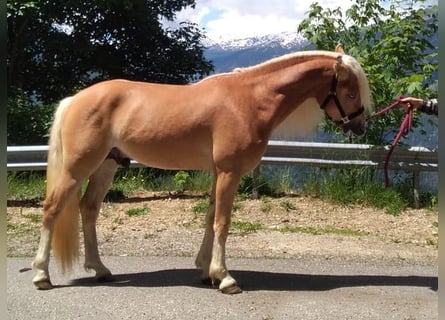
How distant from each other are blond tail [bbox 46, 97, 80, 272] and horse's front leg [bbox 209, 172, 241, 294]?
52.5 inches

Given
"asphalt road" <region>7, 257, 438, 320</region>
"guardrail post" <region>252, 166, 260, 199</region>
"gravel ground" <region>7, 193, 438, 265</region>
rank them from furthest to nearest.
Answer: "guardrail post" <region>252, 166, 260, 199</region>
"gravel ground" <region>7, 193, 438, 265</region>
"asphalt road" <region>7, 257, 438, 320</region>

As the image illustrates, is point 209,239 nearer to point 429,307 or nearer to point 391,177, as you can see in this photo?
point 429,307

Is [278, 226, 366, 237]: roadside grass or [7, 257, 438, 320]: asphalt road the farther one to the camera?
[278, 226, 366, 237]: roadside grass

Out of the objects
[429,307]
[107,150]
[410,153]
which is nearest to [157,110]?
[107,150]

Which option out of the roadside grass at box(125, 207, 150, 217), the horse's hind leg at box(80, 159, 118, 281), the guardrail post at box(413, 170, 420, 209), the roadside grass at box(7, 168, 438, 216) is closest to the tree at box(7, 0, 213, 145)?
the roadside grass at box(7, 168, 438, 216)

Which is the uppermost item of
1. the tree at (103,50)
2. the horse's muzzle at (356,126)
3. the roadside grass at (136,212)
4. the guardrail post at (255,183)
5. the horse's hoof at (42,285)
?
the tree at (103,50)

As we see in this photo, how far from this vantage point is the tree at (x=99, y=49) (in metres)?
12.7

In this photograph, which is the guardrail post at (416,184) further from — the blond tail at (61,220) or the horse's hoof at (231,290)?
the blond tail at (61,220)

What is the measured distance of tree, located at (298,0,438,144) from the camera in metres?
8.15

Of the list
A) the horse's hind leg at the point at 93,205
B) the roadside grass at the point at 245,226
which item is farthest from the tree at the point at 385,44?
the horse's hind leg at the point at 93,205

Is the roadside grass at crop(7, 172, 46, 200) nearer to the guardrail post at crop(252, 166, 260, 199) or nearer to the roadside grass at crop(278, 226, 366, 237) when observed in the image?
the guardrail post at crop(252, 166, 260, 199)

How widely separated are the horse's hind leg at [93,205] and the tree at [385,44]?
4.19m

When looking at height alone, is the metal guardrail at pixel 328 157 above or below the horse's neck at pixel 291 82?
below

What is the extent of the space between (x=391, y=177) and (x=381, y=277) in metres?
3.46
